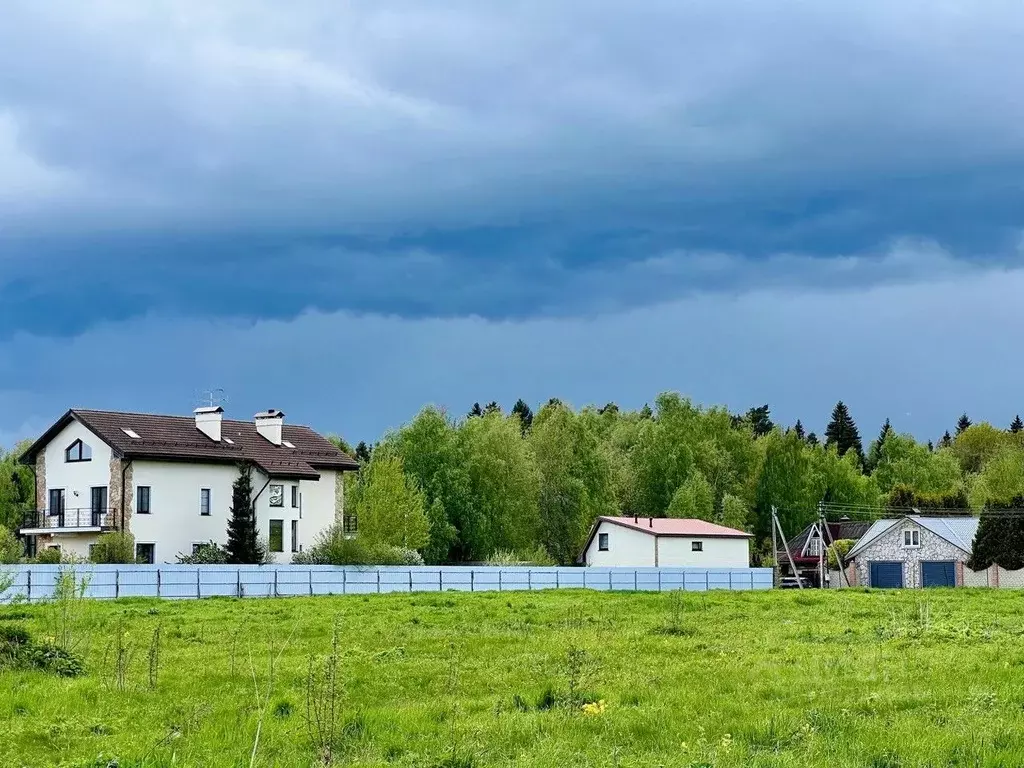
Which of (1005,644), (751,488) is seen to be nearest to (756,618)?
(1005,644)

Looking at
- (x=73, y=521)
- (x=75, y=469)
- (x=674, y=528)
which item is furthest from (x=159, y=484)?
(x=674, y=528)

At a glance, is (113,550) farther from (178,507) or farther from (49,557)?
(178,507)

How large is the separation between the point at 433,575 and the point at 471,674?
102 ft

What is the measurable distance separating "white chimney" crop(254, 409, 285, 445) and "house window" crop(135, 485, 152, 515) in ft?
28.4

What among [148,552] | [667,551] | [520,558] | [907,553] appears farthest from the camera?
[907,553]

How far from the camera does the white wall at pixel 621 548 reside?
66188mm

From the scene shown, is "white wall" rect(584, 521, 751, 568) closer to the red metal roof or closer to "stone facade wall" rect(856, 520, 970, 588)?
the red metal roof

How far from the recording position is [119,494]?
56750mm

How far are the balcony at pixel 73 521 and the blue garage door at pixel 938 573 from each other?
43.1 meters

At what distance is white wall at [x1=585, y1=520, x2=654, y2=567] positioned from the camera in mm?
66188

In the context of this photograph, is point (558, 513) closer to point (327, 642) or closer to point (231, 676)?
point (327, 642)

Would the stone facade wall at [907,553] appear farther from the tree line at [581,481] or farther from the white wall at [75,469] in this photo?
the white wall at [75,469]

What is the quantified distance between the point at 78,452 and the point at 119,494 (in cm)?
396

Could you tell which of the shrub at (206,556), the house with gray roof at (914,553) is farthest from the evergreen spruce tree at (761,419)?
the shrub at (206,556)
